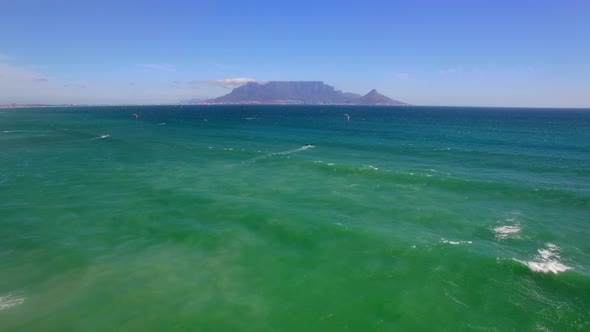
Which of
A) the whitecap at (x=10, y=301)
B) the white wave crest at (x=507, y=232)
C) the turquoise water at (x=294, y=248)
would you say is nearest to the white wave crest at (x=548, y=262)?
the turquoise water at (x=294, y=248)

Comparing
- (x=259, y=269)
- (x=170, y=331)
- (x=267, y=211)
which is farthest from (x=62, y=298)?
(x=267, y=211)

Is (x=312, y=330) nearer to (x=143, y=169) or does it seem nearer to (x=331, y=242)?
(x=331, y=242)

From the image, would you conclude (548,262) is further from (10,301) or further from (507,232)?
(10,301)

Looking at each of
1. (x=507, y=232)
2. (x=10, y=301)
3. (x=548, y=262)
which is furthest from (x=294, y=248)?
(x=507, y=232)

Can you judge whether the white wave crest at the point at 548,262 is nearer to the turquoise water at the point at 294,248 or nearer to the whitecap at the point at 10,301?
the turquoise water at the point at 294,248

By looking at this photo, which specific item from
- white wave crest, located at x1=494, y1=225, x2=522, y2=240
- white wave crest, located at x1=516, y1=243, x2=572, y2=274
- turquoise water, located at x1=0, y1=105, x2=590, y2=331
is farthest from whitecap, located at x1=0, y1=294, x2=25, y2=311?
white wave crest, located at x1=494, y1=225, x2=522, y2=240

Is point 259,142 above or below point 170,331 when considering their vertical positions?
above
